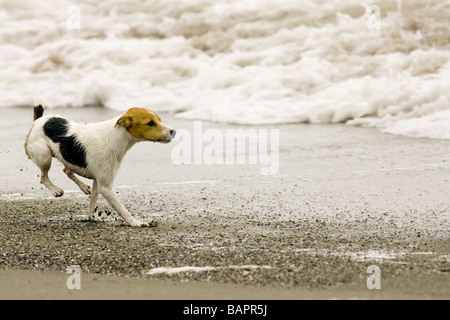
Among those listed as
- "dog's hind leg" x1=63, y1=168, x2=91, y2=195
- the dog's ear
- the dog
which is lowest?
"dog's hind leg" x1=63, y1=168, x2=91, y2=195

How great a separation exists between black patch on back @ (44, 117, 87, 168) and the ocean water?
590 cm

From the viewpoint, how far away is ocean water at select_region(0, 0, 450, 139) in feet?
42.8

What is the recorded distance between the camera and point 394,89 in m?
12.9

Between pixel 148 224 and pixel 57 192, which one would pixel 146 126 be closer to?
pixel 148 224

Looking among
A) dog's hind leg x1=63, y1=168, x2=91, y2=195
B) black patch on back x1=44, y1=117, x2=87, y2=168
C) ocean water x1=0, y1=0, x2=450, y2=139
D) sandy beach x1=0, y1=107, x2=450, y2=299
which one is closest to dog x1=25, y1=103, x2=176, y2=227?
black patch on back x1=44, y1=117, x2=87, y2=168

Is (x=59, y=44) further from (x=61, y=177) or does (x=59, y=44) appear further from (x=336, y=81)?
(x=61, y=177)

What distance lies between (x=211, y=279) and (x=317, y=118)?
8.42m

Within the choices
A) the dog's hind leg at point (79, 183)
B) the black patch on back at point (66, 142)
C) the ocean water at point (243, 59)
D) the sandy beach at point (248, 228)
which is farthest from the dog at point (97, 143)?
the ocean water at point (243, 59)

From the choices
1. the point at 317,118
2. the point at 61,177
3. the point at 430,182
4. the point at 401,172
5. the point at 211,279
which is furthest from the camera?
the point at 317,118

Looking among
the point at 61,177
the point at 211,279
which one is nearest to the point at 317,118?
the point at 61,177

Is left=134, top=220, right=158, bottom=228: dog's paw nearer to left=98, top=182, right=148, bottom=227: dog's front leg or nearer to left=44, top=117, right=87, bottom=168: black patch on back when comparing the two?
left=98, top=182, right=148, bottom=227: dog's front leg

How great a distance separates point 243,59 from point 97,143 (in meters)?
10.8

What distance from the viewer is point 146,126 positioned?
669 cm

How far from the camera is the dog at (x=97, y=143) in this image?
22.0 ft
